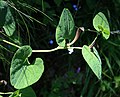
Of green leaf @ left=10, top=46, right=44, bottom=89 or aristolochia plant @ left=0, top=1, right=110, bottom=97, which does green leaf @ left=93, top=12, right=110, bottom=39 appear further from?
green leaf @ left=10, top=46, right=44, bottom=89

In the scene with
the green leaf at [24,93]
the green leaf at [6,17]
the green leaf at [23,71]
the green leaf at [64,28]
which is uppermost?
the green leaf at [6,17]

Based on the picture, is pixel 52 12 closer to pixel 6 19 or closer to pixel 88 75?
pixel 88 75

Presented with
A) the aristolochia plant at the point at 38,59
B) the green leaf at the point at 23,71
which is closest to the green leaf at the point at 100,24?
the aristolochia plant at the point at 38,59

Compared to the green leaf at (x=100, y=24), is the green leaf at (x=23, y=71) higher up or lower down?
lower down

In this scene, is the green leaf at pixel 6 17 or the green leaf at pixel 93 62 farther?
the green leaf at pixel 6 17

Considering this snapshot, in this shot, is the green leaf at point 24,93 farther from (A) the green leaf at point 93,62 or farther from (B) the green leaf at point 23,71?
(A) the green leaf at point 93,62

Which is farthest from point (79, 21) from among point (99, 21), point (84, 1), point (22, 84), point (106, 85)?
point (22, 84)
